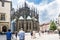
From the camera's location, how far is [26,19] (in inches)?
185

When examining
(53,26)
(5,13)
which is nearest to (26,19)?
(5,13)

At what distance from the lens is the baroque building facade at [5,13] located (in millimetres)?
4613

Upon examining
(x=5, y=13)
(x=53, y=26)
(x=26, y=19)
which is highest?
(x=5, y=13)

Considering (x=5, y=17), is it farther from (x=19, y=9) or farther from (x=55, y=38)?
(x=55, y=38)

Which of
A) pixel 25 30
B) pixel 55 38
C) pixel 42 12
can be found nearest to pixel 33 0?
pixel 42 12

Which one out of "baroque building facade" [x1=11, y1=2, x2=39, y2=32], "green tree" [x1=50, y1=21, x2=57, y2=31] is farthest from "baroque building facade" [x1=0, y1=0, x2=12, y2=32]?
"green tree" [x1=50, y1=21, x2=57, y2=31]

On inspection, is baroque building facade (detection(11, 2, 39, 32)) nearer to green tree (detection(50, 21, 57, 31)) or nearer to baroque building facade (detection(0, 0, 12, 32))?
baroque building facade (detection(0, 0, 12, 32))

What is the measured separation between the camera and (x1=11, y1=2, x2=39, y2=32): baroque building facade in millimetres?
4664

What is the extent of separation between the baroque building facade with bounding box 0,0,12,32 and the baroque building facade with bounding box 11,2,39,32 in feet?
0.44

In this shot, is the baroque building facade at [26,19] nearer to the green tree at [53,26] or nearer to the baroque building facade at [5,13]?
the baroque building facade at [5,13]

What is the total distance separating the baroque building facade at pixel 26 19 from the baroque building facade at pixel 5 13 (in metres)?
0.13

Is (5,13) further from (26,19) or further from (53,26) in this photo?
(53,26)

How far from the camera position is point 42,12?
15.4 ft

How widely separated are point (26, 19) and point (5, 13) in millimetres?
488
